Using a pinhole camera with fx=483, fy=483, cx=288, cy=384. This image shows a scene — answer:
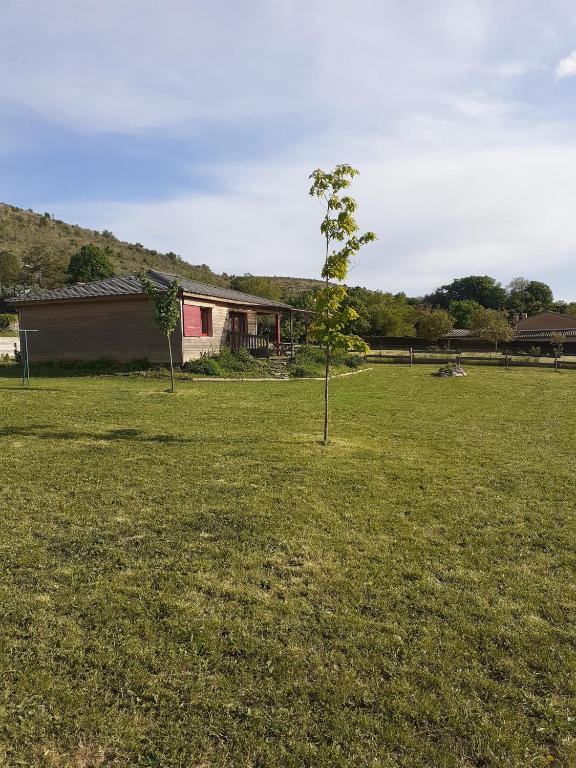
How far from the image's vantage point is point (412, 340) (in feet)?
164

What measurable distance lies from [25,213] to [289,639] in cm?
9040

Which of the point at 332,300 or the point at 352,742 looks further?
the point at 332,300

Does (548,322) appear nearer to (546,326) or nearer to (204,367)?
(546,326)

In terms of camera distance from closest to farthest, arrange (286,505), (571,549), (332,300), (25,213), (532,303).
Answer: (571,549) < (286,505) < (332,300) < (25,213) < (532,303)

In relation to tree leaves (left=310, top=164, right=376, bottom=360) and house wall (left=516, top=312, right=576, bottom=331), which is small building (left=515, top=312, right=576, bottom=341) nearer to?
house wall (left=516, top=312, right=576, bottom=331)

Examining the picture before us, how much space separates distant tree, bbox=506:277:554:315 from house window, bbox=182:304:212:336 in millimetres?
81701

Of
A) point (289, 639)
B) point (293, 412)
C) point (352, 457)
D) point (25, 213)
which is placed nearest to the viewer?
point (289, 639)

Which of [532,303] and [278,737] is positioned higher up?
[532,303]

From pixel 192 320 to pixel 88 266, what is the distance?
4600cm

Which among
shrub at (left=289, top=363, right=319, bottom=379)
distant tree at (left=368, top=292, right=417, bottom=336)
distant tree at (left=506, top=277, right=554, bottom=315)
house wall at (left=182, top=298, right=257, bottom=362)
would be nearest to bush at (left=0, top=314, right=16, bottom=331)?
house wall at (left=182, top=298, right=257, bottom=362)

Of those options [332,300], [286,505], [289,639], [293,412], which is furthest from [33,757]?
[293,412]

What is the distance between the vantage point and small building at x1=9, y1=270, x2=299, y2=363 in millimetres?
19922

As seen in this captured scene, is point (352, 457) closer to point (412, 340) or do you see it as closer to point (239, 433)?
point (239, 433)

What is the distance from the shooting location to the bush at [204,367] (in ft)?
62.4
